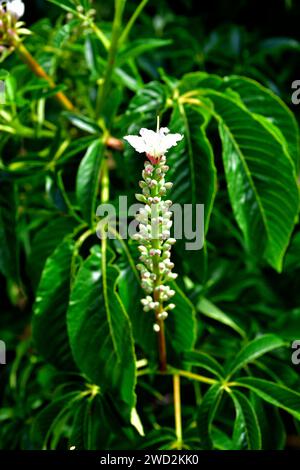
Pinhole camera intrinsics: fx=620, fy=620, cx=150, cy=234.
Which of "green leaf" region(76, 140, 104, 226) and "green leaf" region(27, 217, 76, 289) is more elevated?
"green leaf" region(76, 140, 104, 226)

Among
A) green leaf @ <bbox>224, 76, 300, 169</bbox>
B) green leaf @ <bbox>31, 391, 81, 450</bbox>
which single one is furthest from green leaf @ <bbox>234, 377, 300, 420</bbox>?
green leaf @ <bbox>224, 76, 300, 169</bbox>

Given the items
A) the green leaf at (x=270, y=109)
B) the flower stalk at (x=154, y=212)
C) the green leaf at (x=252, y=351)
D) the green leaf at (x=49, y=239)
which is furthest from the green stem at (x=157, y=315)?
the green leaf at (x=270, y=109)

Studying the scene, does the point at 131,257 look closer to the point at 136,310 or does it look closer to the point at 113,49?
the point at 136,310

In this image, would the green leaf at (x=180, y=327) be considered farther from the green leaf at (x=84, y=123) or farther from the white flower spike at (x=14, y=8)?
the white flower spike at (x=14, y=8)

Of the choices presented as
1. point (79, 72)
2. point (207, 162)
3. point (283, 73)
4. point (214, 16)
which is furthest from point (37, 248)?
point (214, 16)

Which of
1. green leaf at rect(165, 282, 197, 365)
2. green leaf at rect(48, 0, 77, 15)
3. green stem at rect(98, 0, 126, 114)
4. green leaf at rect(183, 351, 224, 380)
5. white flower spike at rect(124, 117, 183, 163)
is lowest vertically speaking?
green leaf at rect(183, 351, 224, 380)

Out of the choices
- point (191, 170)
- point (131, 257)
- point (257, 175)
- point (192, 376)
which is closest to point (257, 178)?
point (257, 175)

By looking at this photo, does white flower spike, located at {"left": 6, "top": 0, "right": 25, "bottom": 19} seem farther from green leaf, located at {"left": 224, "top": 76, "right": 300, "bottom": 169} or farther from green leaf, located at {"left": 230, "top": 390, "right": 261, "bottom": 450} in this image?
green leaf, located at {"left": 230, "top": 390, "right": 261, "bottom": 450}
